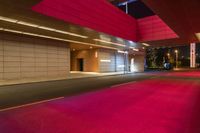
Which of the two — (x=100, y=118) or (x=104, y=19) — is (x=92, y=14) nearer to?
(x=104, y=19)

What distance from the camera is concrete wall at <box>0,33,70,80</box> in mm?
13662

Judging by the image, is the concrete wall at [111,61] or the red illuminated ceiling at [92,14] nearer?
the red illuminated ceiling at [92,14]

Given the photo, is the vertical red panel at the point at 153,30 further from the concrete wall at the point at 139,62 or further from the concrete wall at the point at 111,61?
the concrete wall at the point at 139,62

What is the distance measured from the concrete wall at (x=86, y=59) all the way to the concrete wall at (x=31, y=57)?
6.20 metres

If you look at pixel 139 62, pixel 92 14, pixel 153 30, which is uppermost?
pixel 153 30

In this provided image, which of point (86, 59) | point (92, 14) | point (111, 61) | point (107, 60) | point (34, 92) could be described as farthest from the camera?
point (111, 61)

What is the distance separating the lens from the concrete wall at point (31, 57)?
1366 centimetres

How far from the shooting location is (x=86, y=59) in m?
26.4

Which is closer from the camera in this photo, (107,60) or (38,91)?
(38,91)

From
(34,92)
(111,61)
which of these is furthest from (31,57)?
(111,61)

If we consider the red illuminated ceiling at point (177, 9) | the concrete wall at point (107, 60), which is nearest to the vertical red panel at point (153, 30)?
the concrete wall at point (107, 60)

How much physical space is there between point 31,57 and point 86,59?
38.5ft

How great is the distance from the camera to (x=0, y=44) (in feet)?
43.6

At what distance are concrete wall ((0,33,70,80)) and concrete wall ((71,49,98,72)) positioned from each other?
6.20 meters
